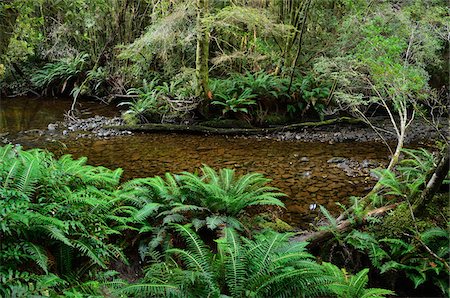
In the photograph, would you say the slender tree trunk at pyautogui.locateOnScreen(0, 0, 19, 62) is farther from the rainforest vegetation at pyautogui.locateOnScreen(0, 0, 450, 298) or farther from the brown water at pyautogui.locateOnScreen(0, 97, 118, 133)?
the brown water at pyautogui.locateOnScreen(0, 97, 118, 133)

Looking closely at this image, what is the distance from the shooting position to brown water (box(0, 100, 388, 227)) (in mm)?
7020

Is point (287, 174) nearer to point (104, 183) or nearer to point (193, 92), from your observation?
point (104, 183)

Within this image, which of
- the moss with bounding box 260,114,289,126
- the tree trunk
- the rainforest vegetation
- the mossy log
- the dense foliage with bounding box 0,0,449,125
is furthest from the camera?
the moss with bounding box 260,114,289,126

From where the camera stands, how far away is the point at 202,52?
1073 cm

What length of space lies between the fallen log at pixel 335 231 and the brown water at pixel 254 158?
32.1 inches

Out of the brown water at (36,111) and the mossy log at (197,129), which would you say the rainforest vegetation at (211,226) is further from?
the brown water at (36,111)

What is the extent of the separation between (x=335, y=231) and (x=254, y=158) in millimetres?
4144

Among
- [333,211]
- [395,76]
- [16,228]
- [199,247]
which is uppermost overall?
[395,76]

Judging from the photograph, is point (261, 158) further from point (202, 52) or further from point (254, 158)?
point (202, 52)

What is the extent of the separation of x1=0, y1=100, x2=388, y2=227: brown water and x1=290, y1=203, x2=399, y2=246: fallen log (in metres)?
0.82

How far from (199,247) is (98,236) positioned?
1.31 metres

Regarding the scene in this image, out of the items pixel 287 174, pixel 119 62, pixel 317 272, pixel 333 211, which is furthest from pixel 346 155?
pixel 119 62

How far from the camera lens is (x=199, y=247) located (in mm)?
3898

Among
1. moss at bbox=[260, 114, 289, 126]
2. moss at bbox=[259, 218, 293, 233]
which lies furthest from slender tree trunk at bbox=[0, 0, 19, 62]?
moss at bbox=[260, 114, 289, 126]
